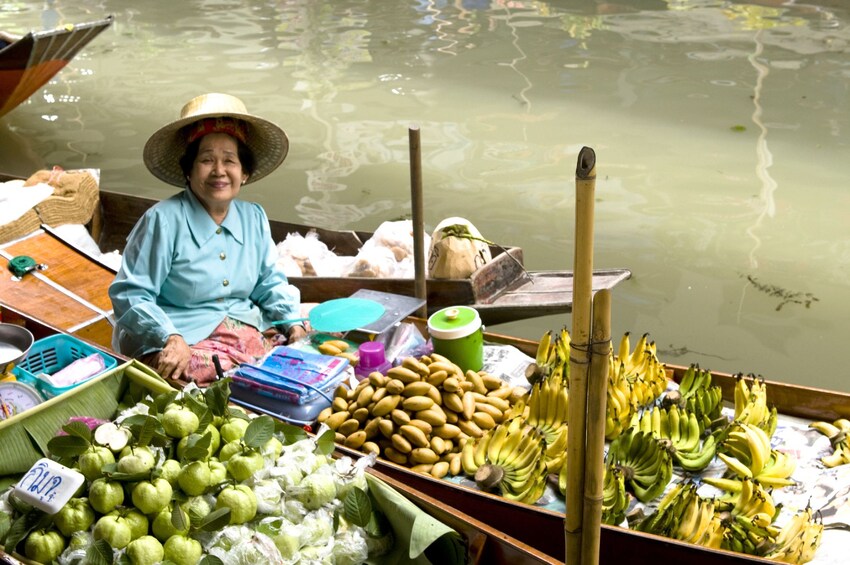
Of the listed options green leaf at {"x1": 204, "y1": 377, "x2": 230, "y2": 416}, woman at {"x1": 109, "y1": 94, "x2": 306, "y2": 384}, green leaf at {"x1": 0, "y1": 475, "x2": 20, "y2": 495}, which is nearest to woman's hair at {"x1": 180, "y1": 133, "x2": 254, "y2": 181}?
woman at {"x1": 109, "y1": 94, "x2": 306, "y2": 384}

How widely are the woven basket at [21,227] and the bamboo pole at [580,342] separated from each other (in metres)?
4.11

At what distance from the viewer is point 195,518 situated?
2203 mm

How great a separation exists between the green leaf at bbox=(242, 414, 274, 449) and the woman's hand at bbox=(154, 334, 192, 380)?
3.35 ft

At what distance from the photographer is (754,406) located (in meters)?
3.14

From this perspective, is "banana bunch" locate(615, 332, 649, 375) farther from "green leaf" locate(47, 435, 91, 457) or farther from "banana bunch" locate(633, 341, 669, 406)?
"green leaf" locate(47, 435, 91, 457)

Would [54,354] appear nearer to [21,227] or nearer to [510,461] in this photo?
[510,461]

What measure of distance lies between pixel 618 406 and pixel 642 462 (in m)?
0.25

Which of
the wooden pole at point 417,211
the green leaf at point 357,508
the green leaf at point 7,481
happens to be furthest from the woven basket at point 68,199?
the green leaf at point 357,508

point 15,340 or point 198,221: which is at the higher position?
point 198,221

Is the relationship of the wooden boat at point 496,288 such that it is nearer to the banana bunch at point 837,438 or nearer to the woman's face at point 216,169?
the woman's face at point 216,169

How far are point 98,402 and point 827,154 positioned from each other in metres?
6.94

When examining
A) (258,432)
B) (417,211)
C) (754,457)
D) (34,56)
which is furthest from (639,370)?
(34,56)

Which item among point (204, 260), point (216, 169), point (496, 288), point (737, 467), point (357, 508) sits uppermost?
point (216, 169)

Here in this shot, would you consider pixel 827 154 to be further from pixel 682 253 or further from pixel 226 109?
pixel 226 109
